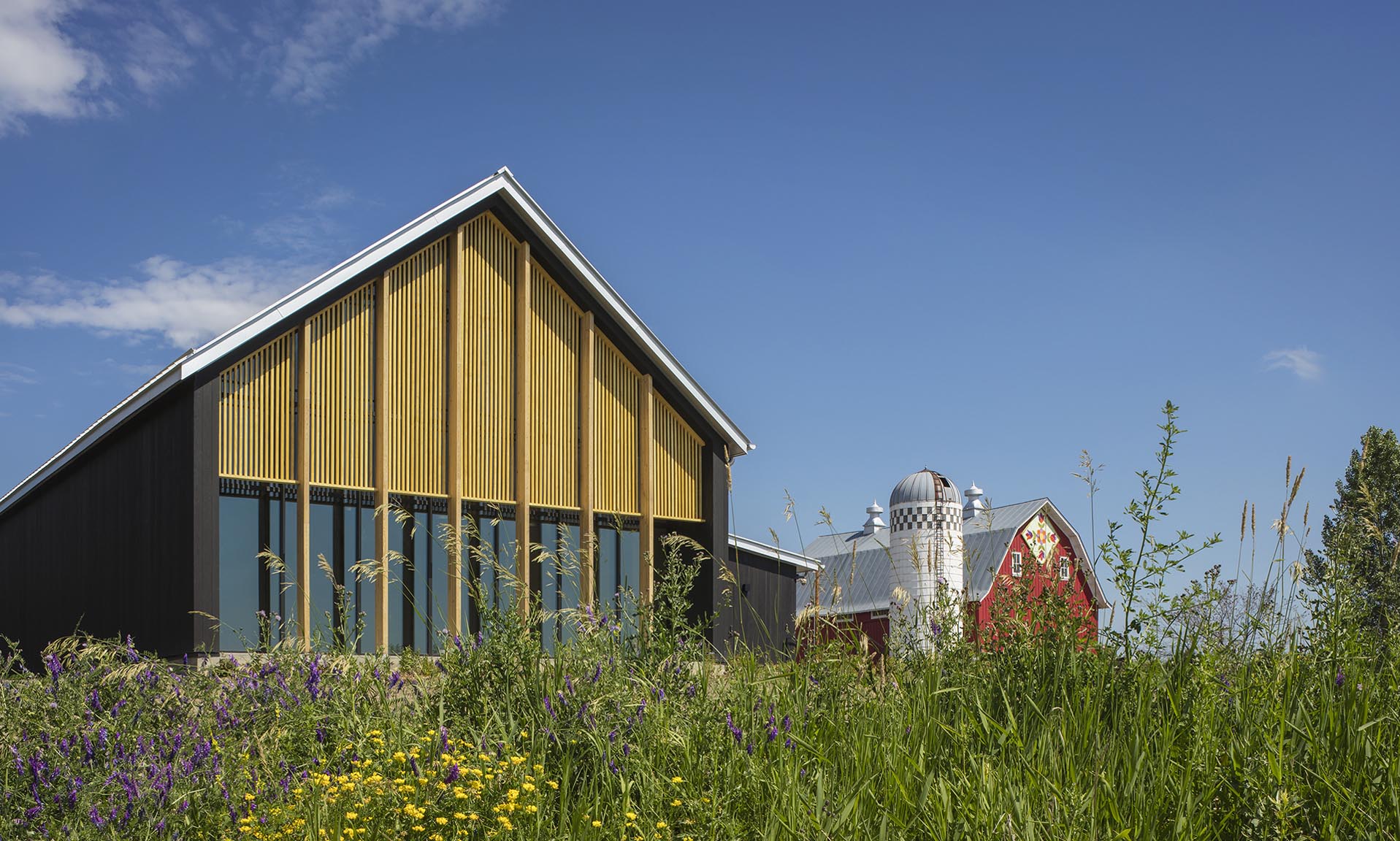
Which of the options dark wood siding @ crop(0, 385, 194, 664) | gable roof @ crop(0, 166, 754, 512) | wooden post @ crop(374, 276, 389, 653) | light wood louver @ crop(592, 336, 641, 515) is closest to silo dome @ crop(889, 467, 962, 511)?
gable roof @ crop(0, 166, 754, 512)

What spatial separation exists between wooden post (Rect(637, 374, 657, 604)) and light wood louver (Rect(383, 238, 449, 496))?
2957 mm

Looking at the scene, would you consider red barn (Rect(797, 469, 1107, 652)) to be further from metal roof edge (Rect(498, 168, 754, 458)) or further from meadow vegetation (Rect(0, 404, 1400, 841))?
metal roof edge (Rect(498, 168, 754, 458))

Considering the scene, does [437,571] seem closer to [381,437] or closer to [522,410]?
[381,437]

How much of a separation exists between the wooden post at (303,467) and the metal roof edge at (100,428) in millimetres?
1305

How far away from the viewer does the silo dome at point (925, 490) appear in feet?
81.4

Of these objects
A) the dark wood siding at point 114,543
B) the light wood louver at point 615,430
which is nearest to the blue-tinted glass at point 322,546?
the dark wood siding at point 114,543

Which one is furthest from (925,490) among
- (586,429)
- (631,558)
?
(586,429)

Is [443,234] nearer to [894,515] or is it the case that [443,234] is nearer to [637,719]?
[637,719]

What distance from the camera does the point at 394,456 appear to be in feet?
47.4

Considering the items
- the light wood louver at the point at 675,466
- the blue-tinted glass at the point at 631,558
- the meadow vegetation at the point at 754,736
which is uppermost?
the light wood louver at the point at 675,466

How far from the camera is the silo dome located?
24.8 meters

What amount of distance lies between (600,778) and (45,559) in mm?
15913

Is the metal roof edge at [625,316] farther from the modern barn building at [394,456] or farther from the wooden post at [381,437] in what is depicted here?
the wooden post at [381,437]

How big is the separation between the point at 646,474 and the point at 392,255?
15.5 feet
